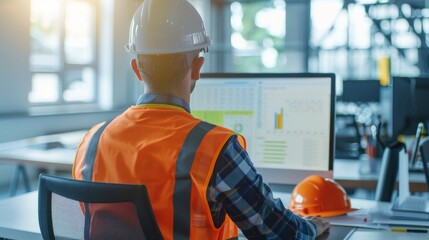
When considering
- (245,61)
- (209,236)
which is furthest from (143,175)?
(245,61)

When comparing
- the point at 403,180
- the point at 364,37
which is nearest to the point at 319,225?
the point at 403,180

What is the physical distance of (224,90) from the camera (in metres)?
2.12

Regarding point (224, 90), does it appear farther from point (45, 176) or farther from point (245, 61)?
point (245, 61)

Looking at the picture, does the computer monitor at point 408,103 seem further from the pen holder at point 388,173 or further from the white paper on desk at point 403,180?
the white paper on desk at point 403,180

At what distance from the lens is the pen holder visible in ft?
7.15

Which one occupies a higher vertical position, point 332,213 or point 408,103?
point 408,103

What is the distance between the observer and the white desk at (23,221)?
65.2 inches

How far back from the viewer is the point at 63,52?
302 inches

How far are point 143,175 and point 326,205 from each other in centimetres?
83

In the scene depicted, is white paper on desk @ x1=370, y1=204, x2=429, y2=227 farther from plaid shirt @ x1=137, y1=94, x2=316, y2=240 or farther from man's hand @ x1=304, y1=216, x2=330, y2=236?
plaid shirt @ x1=137, y1=94, x2=316, y2=240

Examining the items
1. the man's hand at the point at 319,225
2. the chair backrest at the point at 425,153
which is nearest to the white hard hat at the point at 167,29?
the man's hand at the point at 319,225

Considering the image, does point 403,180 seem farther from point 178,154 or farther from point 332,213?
point 178,154

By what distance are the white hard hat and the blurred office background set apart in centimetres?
445

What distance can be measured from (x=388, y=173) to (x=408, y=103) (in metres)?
0.52
